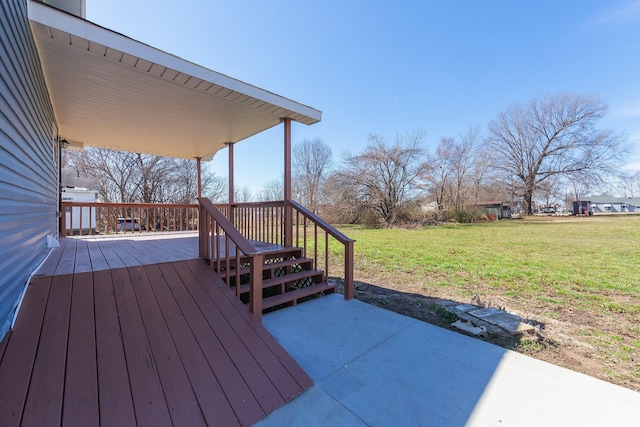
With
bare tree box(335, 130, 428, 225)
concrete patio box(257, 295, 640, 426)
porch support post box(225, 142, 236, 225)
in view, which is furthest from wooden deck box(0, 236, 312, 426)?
bare tree box(335, 130, 428, 225)

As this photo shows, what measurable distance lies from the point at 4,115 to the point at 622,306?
6806 millimetres

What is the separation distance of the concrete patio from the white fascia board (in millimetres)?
2932

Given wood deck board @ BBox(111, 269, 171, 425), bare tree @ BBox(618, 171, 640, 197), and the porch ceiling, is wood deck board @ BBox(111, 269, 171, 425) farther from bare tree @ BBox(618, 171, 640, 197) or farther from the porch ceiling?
bare tree @ BBox(618, 171, 640, 197)

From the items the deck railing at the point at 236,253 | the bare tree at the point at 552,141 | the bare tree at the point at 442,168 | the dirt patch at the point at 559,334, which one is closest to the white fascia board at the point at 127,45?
the deck railing at the point at 236,253

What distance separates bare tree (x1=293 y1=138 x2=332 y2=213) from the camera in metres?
25.0

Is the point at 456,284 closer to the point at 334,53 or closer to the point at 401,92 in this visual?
the point at 334,53

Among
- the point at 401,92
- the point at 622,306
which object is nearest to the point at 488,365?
the point at 622,306

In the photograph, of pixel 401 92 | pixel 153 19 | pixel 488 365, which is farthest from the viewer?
pixel 401 92

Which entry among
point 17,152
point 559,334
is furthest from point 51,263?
point 559,334

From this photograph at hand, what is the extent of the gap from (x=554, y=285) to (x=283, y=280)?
4633 millimetres

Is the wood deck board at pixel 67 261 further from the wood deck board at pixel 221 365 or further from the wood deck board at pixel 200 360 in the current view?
the wood deck board at pixel 221 365

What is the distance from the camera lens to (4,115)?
75.1 inches

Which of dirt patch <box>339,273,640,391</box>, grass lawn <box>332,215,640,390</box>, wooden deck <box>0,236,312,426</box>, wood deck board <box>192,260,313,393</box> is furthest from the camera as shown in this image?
grass lawn <box>332,215,640,390</box>

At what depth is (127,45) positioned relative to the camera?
2650mm
